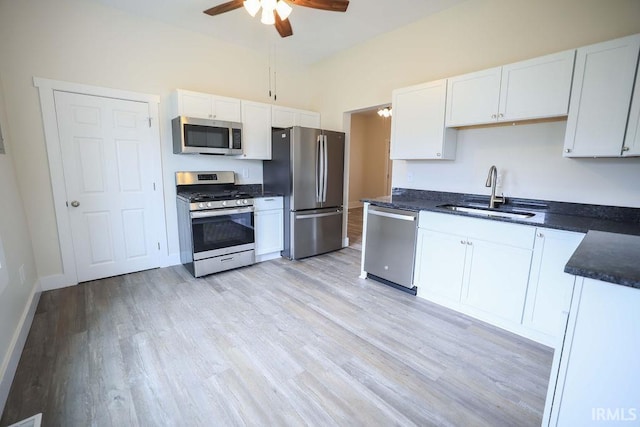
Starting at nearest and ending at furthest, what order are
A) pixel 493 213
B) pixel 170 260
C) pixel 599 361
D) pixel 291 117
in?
1. pixel 599 361
2. pixel 493 213
3. pixel 170 260
4. pixel 291 117

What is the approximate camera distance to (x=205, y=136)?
11.1 ft

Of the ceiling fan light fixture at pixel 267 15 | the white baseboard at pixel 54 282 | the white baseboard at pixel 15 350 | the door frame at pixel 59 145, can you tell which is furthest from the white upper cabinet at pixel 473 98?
the white baseboard at pixel 54 282

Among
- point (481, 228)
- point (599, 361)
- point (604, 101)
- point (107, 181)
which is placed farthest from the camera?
point (107, 181)

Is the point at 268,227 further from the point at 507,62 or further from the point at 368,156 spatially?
the point at 368,156

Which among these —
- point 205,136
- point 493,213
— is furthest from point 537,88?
point 205,136

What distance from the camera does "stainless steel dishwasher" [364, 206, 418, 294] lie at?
2.83 m

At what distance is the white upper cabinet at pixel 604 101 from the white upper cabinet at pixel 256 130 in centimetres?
330

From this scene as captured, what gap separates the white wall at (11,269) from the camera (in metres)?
1.76

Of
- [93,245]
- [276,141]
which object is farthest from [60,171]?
[276,141]

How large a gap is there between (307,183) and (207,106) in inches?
62.9

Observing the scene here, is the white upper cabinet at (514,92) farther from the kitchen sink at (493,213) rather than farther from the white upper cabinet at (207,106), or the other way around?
the white upper cabinet at (207,106)

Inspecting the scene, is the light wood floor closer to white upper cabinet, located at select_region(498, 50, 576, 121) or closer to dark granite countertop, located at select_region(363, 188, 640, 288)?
dark granite countertop, located at select_region(363, 188, 640, 288)

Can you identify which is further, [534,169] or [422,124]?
[422,124]

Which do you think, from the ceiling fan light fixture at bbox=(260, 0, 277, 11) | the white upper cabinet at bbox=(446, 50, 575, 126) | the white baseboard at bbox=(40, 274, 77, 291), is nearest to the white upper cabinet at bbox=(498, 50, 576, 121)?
the white upper cabinet at bbox=(446, 50, 575, 126)
